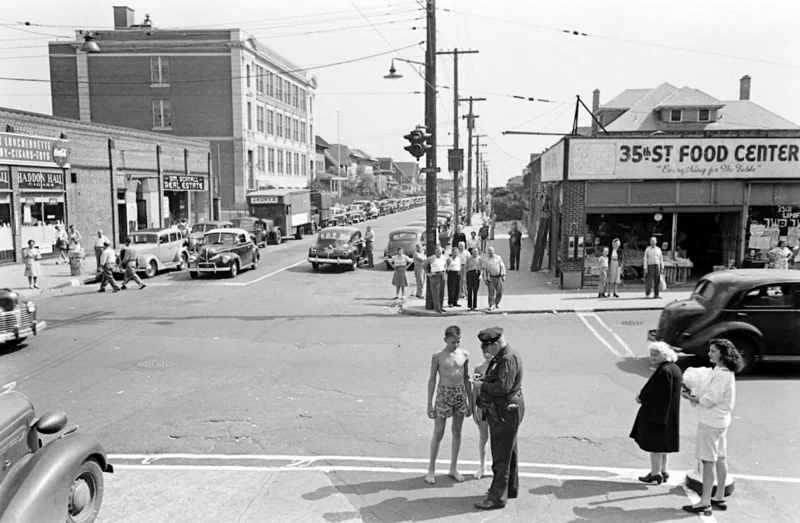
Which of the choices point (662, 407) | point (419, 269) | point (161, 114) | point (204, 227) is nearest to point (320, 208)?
point (204, 227)

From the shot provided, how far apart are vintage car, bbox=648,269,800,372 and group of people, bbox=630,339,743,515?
16.4ft

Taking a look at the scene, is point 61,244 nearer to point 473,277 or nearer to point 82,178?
point 82,178

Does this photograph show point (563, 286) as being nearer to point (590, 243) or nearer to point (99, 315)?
point (590, 243)

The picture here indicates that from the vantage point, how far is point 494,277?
17484mm

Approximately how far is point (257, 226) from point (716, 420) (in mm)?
30231

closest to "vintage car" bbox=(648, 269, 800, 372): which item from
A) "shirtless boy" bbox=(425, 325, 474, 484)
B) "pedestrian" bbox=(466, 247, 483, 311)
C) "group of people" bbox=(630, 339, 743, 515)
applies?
"group of people" bbox=(630, 339, 743, 515)

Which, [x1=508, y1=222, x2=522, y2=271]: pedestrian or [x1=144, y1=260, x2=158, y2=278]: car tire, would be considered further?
[x1=508, y1=222, x2=522, y2=271]: pedestrian

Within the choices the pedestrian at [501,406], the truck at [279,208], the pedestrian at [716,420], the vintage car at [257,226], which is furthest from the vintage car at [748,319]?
the truck at [279,208]

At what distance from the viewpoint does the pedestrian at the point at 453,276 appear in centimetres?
1809

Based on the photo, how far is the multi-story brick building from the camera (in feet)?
185

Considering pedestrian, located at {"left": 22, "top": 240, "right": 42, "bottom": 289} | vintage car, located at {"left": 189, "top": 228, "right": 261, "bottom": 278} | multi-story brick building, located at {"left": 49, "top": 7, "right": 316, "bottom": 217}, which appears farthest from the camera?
multi-story brick building, located at {"left": 49, "top": 7, "right": 316, "bottom": 217}

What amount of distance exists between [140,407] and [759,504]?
7679 millimetres

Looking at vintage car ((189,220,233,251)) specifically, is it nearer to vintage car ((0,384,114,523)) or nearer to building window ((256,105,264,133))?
vintage car ((0,384,114,523))

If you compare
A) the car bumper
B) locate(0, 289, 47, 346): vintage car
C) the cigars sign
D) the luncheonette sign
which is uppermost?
the luncheonette sign
